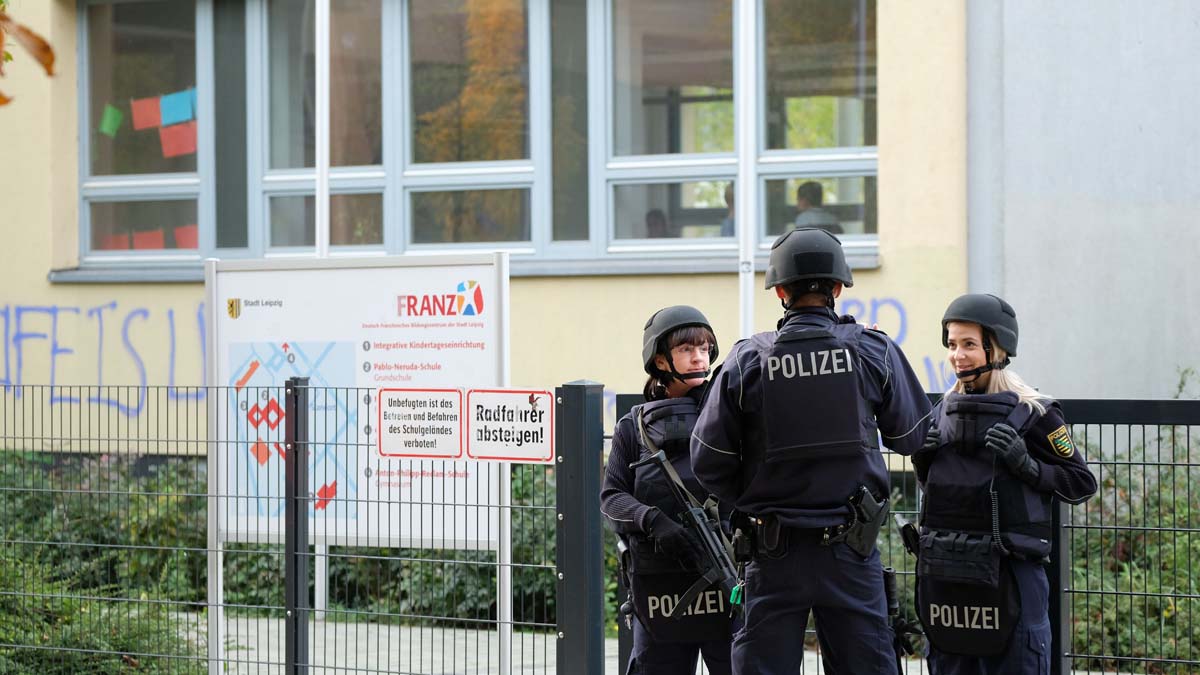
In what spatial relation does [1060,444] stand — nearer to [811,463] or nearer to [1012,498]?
[1012,498]

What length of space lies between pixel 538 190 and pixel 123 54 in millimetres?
4226

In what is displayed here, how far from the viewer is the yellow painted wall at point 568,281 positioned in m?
10.4

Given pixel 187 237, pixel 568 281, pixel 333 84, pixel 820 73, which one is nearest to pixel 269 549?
pixel 568 281

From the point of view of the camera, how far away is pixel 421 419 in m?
5.69

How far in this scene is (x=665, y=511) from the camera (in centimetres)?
483

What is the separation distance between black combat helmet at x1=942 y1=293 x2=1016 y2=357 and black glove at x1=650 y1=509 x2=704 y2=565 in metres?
1.06

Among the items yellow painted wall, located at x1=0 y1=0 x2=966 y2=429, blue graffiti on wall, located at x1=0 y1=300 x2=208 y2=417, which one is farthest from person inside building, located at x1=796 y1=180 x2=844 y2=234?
blue graffiti on wall, located at x1=0 y1=300 x2=208 y2=417

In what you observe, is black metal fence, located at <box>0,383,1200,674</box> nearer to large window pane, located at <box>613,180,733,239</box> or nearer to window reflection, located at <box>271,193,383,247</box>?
large window pane, located at <box>613,180,733,239</box>

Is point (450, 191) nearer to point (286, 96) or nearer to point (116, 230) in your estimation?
point (286, 96)

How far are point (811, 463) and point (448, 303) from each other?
2438 mm

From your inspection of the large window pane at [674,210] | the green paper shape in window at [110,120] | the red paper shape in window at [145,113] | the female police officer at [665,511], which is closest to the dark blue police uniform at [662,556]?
the female police officer at [665,511]

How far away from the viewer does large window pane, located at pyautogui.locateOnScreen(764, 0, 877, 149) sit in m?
10.9

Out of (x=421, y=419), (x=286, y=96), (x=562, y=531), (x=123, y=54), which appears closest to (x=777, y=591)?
(x=562, y=531)

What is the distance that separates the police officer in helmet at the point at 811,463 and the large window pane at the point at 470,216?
715 cm
